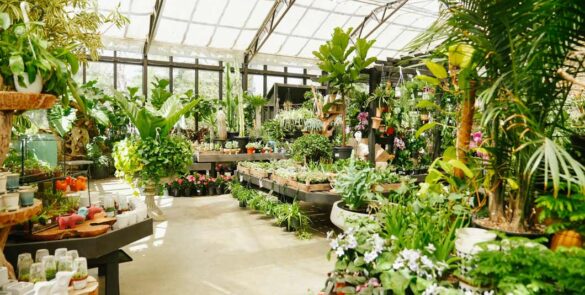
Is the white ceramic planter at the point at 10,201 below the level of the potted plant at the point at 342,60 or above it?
below

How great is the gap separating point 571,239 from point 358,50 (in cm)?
360

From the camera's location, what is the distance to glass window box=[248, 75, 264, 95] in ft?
44.8

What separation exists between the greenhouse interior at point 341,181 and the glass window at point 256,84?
4.82m

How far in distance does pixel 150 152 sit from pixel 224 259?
6.49 feet

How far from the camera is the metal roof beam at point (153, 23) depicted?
10.4 m

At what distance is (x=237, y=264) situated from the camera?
152 inches

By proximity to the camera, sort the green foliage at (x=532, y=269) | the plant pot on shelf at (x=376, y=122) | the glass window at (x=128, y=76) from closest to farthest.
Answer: the green foliage at (x=532, y=269) → the plant pot on shelf at (x=376, y=122) → the glass window at (x=128, y=76)

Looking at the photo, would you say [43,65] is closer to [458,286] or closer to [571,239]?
[458,286]

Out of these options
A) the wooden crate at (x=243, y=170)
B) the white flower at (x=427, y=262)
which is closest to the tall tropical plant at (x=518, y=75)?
the white flower at (x=427, y=262)

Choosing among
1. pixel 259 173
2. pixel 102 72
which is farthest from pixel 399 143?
pixel 102 72

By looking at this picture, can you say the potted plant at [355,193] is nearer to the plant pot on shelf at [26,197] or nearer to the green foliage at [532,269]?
the green foliage at [532,269]

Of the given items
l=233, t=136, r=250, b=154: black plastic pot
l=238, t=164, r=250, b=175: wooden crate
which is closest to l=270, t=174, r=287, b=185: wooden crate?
l=238, t=164, r=250, b=175: wooden crate

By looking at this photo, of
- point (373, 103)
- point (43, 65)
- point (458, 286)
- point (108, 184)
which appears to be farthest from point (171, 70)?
point (458, 286)

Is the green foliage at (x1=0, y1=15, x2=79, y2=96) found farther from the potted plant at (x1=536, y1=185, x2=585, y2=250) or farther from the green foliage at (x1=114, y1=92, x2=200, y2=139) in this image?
the green foliage at (x1=114, y1=92, x2=200, y2=139)
